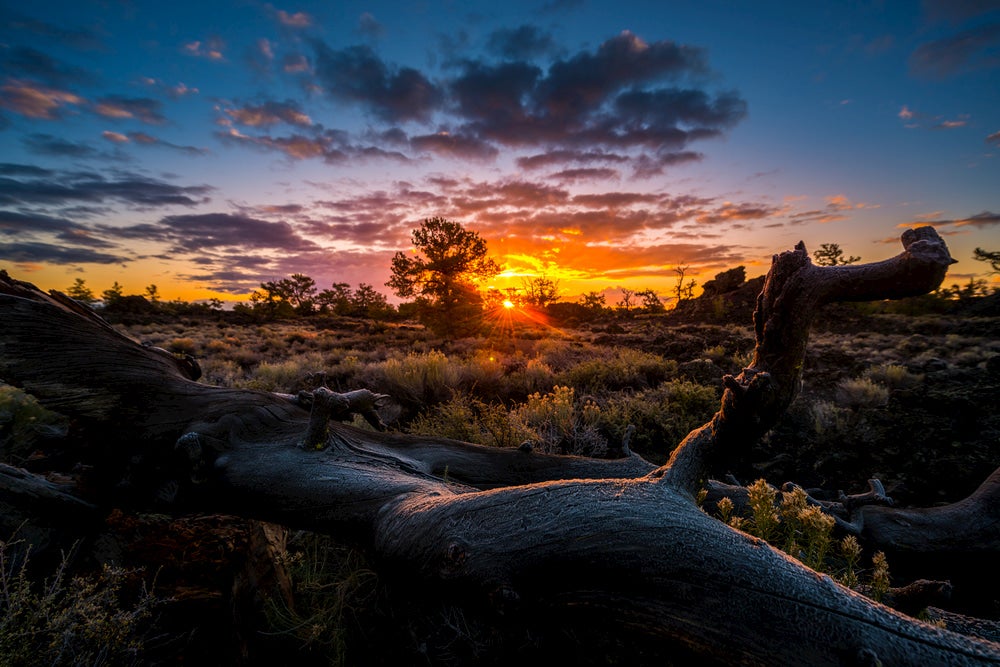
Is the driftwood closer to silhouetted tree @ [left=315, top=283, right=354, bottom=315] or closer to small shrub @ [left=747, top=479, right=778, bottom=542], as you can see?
small shrub @ [left=747, top=479, right=778, bottom=542]

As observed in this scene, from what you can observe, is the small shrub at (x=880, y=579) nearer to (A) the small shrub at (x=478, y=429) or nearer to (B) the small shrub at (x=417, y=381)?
(A) the small shrub at (x=478, y=429)

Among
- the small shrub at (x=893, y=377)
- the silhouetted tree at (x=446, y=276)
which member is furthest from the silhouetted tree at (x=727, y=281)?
the small shrub at (x=893, y=377)

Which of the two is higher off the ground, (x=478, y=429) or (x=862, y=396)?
(x=478, y=429)

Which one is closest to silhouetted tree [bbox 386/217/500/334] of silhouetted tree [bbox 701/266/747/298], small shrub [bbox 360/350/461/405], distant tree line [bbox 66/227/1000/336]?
distant tree line [bbox 66/227/1000/336]

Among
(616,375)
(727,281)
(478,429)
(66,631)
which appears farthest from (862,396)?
(727,281)

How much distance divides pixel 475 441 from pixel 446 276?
17.9 meters

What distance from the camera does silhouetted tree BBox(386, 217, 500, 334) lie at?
20.5 m

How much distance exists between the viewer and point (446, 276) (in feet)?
72.0

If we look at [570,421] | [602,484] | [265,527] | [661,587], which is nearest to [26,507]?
[265,527]

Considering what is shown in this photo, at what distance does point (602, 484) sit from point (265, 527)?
8.50 feet

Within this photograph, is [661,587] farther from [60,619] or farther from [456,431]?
[456,431]

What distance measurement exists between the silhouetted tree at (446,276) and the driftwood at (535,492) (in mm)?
16839

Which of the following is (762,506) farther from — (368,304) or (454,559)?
(368,304)

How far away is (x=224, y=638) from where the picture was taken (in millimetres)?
2191
